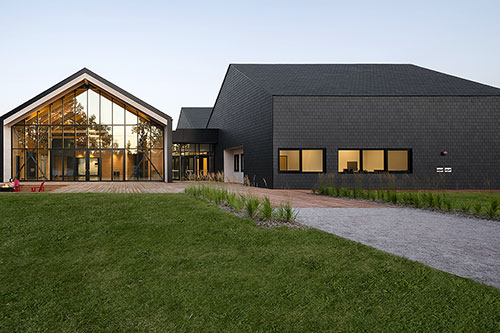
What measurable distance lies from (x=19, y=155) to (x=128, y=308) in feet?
73.6

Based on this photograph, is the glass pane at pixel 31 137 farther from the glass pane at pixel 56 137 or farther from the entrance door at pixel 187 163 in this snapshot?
the entrance door at pixel 187 163

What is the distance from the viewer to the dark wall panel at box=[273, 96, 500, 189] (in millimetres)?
16156

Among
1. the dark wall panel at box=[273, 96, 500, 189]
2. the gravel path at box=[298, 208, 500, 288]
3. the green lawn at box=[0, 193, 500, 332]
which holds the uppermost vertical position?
the dark wall panel at box=[273, 96, 500, 189]

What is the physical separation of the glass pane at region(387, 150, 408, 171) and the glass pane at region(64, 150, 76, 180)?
1956 centimetres

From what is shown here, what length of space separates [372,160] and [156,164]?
1364 centimetres

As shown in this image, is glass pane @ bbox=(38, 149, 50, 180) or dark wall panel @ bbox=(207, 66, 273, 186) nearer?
dark wall panel @ bbox=(207, 66, 273, 186)

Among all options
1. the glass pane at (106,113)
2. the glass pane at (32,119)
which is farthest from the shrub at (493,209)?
the glass pane at (32,119)

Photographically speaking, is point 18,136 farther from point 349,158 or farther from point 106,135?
point 349,158

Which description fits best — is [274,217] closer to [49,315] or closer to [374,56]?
[49,315]

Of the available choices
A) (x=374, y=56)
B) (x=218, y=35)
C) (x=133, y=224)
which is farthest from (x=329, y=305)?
(x=374, y=56)

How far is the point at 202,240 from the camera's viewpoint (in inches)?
190

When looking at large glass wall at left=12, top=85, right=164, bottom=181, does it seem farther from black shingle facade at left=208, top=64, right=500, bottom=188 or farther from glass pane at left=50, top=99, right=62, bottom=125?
black shingle facade at left=208, top=64, right=500, bottom=188

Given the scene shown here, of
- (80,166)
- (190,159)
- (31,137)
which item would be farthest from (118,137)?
(190,159)

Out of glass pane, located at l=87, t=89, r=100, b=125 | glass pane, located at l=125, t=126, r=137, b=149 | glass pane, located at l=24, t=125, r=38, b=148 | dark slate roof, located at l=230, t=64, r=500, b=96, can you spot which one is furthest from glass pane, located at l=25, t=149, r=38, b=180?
dark slate roof, located at l=230, t=64, r=500, b=96
